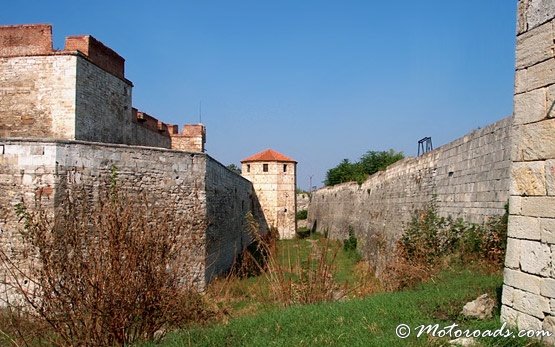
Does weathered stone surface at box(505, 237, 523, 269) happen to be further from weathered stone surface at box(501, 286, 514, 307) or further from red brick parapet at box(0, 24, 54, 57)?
red brick parapet at box(0, 24, 54, 57)

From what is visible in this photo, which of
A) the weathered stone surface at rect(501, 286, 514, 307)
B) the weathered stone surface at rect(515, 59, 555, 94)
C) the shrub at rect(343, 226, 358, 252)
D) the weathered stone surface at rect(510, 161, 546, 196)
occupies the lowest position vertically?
the shrub at rect(343, 226, 358, 252)

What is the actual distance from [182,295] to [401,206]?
845 cm

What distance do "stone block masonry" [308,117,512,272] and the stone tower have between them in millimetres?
11204

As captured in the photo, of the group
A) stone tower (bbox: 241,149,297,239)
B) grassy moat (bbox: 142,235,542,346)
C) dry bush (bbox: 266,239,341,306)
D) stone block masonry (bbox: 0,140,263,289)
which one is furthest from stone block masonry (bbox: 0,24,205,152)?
stone tower (bbox: 241,149,297,239)

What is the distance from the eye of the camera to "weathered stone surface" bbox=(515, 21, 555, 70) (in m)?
4.56

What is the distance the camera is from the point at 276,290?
8625mm

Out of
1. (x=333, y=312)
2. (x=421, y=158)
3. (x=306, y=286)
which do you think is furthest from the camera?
(x=421, y=158)

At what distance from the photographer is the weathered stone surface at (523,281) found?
14.7 feet

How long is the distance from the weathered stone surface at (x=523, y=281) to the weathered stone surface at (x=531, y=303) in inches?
1.8

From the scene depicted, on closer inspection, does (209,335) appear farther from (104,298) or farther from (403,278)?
(403,278)

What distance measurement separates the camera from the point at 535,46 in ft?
15.5

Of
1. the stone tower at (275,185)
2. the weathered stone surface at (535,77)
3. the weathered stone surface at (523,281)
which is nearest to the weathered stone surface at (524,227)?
the weathered stone surface at (523,281)

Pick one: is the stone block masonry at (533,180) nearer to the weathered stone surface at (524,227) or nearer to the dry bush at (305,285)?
the weathered stone surface at (524,227)

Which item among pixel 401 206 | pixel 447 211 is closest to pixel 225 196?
pixel 401 206
